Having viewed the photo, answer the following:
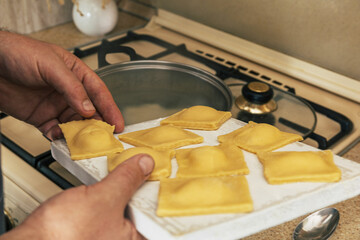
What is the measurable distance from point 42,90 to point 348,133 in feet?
2.33

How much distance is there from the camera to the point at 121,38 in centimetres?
128

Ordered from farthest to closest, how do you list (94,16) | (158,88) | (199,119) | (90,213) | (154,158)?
(94,16), (158,88), (199,119), (154,158), (90,213)

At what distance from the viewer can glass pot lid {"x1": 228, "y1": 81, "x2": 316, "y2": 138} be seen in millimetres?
943

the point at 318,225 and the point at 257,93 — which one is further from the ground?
the point at 257,93

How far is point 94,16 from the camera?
1.29 m

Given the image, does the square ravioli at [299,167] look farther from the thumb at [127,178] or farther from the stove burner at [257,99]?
the stove burner at [257,99]

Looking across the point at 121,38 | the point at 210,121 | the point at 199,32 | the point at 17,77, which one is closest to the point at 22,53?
the point at 17,77

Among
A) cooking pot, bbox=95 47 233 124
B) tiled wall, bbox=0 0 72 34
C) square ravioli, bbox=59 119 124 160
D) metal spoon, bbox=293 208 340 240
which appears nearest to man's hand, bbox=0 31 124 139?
square ravioli, bbox=59 119 124 160

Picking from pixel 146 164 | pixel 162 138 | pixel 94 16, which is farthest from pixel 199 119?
pixel 94 16

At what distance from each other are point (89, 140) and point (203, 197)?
24 cm

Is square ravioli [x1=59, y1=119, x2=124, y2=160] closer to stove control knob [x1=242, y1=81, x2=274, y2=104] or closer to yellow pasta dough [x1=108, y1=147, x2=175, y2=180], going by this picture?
yellow pasta dough [x1=108, y1=147, x2=175, y2=180]

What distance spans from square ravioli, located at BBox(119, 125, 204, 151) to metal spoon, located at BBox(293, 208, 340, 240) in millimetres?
234

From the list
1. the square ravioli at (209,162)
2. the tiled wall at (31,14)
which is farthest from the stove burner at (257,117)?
the tiled wall at (31,14)

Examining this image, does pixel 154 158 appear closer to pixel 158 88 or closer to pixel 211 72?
pixel 158 88
